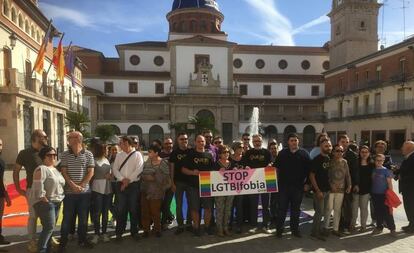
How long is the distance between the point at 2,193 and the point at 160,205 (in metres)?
2.83

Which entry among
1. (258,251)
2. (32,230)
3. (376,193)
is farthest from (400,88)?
(32,230)

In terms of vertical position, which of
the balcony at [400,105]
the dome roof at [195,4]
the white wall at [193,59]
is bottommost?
the balcony at [400,105]

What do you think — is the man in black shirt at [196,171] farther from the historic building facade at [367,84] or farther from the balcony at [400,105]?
the balcony at [400,105]

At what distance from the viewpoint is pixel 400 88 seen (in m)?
31.1

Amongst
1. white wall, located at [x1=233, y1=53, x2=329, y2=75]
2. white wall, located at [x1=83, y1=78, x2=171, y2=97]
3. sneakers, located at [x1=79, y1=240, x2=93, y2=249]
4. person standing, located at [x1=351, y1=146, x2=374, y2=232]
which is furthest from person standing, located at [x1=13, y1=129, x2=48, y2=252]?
white wall, located at [x1=233, y1=53, x2=329, y2=75]

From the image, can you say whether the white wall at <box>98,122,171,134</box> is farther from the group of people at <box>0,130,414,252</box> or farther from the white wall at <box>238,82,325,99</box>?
the group of people at <box>0,130,414,252</box>

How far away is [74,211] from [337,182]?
486 cm

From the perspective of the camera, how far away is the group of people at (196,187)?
5516mm

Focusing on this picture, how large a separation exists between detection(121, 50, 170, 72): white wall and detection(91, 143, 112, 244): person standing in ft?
155

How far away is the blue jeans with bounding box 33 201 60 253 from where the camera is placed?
503cm

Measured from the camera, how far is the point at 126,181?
5918 mm

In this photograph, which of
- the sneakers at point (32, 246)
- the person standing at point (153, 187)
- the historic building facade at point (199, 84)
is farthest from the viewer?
the historic building facade at point (199, 84)

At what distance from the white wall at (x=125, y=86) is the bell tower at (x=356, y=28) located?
25.8 m

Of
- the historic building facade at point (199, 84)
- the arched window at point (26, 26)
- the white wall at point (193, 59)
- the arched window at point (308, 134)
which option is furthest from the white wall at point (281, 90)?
the arched window at point (26, 26)
